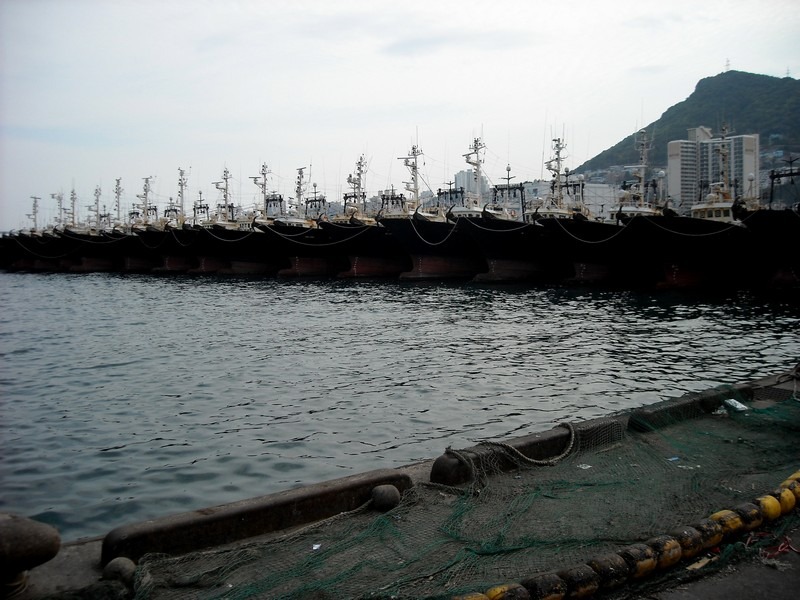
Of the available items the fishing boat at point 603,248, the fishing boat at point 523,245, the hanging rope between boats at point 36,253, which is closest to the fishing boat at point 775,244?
the fishing boat at point 603,248

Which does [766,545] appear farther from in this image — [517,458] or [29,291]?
[29,291]

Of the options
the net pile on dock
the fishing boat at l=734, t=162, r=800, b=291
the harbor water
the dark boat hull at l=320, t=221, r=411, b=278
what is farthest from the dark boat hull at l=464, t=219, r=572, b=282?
the net pile on dock

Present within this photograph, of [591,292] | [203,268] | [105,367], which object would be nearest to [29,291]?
[203,268]

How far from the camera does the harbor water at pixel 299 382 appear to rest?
7.68 meters

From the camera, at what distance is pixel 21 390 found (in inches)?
475

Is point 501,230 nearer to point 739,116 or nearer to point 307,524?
point 307,524

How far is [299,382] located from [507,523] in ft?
27.3

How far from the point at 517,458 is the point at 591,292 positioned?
27.3 m

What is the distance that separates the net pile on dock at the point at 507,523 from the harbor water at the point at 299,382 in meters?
2.76

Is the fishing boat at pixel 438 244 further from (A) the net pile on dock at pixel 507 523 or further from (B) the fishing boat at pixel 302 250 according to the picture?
(A) the net pile on dock at pixel 507 523

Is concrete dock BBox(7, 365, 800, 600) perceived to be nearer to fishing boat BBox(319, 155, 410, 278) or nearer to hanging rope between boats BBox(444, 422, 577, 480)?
hanging rope between boats BBox(444, 422, 577, 480)

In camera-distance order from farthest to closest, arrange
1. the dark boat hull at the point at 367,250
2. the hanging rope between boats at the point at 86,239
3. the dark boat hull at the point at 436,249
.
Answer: the hanging rope between boats at the point at 86,239 < the dark boat hull at the point at 367,250 < the dark boat hull at the point at 436,249

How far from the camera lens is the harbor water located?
7.68 meters

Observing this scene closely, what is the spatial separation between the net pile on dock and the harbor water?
9.05ft
